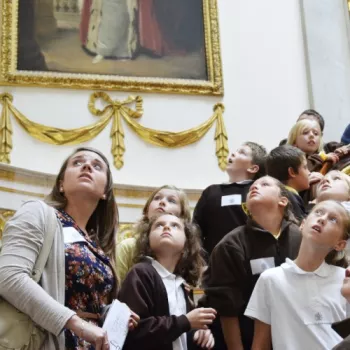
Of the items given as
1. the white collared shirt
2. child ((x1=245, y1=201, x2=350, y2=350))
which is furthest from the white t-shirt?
the white collared shirt

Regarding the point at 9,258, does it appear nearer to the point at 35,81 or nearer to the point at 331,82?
the point at 35,81

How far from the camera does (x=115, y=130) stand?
9258 millimetres

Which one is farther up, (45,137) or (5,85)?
(5,85)

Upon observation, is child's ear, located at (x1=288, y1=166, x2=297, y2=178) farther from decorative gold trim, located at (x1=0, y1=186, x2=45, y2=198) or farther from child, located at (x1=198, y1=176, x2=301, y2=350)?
decorative gold trim, located at (x1=0, y1=186, x2=45, y2=198)

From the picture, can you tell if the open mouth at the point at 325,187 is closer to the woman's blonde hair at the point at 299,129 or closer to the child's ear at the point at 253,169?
the child's ear at the point at 253,169

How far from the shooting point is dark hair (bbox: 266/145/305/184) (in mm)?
4930

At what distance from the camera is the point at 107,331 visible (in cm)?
273

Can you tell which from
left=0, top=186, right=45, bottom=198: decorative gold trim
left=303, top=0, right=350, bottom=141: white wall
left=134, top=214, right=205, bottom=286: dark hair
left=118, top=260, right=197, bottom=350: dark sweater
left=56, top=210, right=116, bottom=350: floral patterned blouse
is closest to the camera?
left=56, top=210, right=116, bottom=350: floral patterned blouse

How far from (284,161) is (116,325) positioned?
8.15 feet

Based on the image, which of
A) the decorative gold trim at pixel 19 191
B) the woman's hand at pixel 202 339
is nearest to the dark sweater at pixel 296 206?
the woman's hand at pixel 202 339

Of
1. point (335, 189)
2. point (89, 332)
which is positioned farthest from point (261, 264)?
point (89, 332)

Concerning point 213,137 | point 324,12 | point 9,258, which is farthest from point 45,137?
point 9,258

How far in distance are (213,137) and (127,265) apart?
591 centimetres

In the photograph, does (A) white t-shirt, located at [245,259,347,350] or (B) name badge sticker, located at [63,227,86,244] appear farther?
(A) white t-shirt, located at [245,259,347,350]
